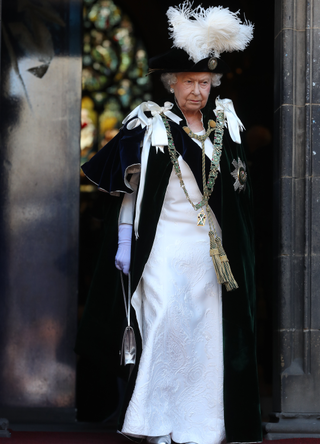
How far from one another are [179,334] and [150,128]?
1.23 meters

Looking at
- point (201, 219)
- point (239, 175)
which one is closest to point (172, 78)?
point (239, 175)

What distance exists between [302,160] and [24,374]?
2.42m

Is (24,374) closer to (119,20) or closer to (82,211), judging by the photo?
(82,211)

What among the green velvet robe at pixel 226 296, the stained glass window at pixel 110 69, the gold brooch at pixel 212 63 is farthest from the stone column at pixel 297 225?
the stained glass window at pixel 110 69

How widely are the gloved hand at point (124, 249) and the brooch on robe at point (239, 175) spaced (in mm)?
685

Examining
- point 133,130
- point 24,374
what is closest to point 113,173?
point 133,130

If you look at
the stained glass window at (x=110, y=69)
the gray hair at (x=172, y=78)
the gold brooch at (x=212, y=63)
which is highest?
the stained glass window at (x=110, y=69)

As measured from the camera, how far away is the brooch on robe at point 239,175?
4.62m

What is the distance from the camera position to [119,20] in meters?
8.14

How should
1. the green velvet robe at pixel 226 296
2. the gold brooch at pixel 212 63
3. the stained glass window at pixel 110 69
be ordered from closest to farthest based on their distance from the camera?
the green velvet robe at pixel 226 296, the gold brooch at pixel 212 63, the stained glass window at pixel 110 69

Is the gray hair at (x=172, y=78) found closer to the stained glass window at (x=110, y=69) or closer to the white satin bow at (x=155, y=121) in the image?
the white satin bow at (x=155, y=121)

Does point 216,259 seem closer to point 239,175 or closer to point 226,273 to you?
point 226,273

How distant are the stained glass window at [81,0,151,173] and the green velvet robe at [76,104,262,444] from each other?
329 cm

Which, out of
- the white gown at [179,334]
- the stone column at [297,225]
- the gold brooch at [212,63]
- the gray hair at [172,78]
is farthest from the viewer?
the stone column at [297,225]
